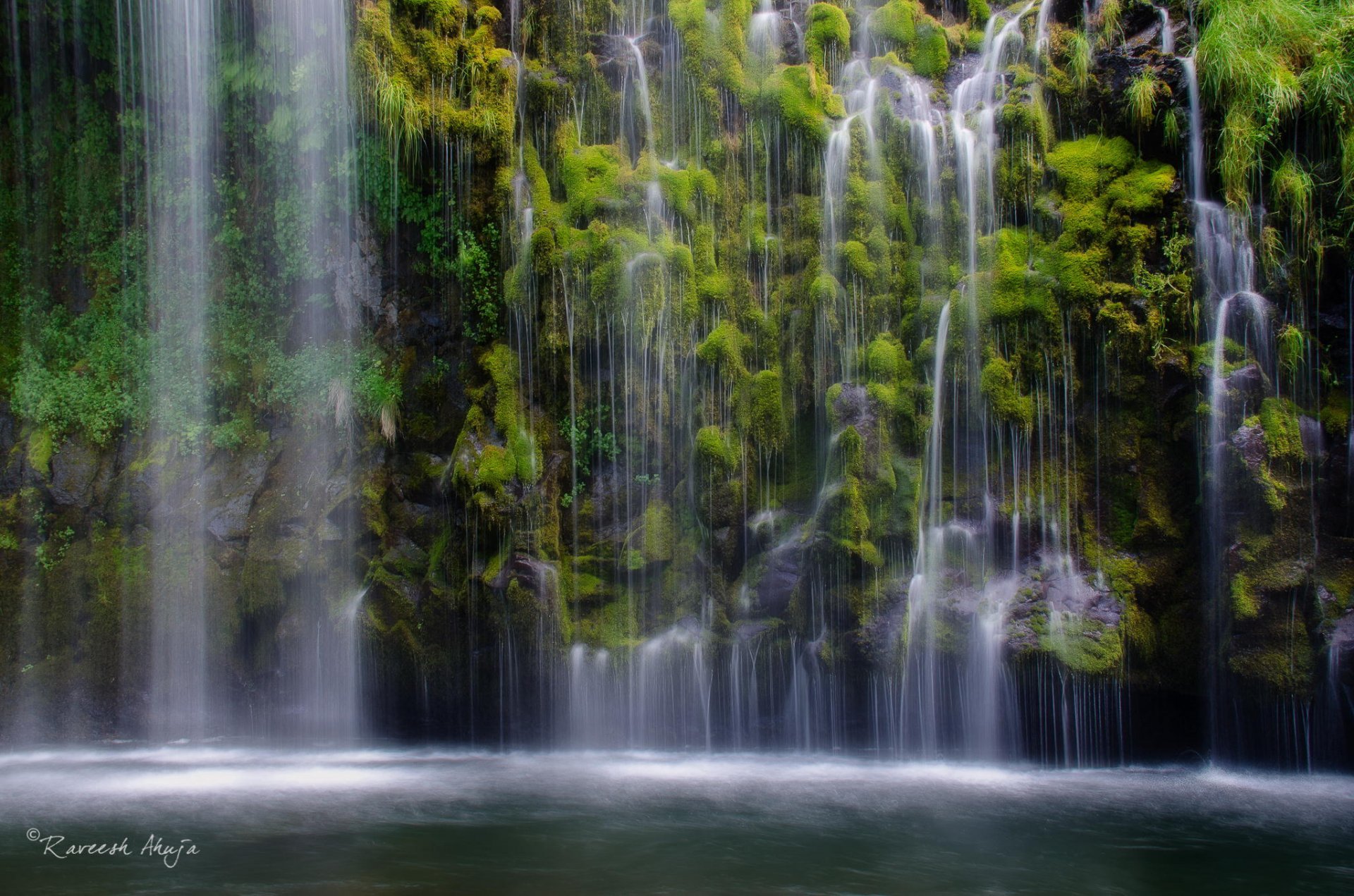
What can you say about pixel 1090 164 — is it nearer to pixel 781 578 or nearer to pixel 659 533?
pixel 781 578

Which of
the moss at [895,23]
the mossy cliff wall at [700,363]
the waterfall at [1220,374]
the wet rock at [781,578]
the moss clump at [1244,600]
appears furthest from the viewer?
the moss at [895,23]

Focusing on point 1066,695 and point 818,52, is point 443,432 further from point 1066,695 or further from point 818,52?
point 1066,695

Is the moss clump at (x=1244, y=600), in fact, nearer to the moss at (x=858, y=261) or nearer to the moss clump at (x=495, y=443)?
the moss at (x=858, y=261)

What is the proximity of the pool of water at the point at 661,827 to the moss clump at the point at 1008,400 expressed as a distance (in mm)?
3207

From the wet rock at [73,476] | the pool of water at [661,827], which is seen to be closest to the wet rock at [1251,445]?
the pool of water at [661,827]

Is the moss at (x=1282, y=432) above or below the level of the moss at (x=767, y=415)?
below

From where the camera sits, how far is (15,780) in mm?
8641

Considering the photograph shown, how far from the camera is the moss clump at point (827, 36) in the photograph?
998 cm

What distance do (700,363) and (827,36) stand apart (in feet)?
12.5

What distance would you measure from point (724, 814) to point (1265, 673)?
Result: 15.8 ft

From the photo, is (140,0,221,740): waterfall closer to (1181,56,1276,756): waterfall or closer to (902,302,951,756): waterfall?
(902,302,951,756): waterfall

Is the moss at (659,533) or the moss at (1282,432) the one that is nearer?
the moss at (1282,432)

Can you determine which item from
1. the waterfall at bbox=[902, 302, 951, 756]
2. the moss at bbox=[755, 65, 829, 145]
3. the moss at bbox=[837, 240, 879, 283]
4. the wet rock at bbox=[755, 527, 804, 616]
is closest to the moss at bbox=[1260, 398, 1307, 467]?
the waterfall at bbox=[902, 302, 951, 756]

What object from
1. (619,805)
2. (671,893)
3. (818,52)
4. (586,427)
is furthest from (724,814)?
(818,52)
